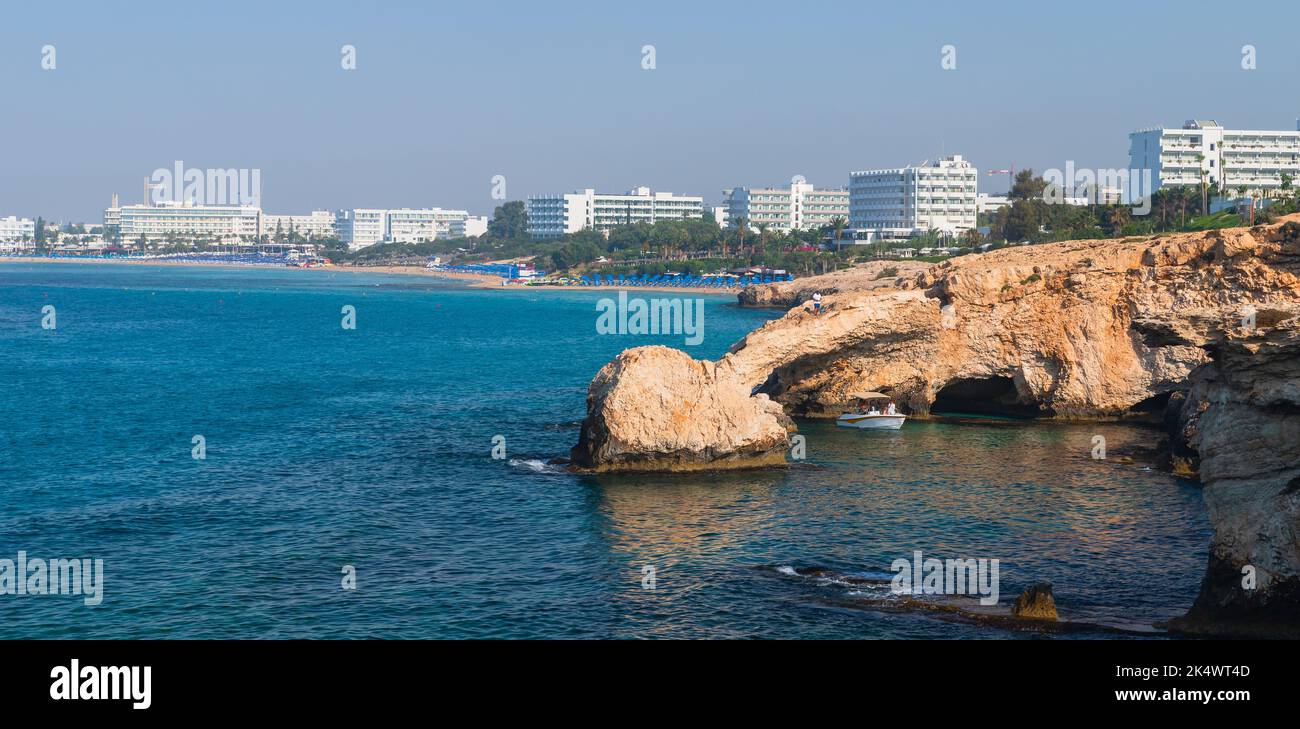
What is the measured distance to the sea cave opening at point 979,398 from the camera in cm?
5425

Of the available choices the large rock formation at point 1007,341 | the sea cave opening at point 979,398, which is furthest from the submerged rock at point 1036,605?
the sea cave opening at point 979,398

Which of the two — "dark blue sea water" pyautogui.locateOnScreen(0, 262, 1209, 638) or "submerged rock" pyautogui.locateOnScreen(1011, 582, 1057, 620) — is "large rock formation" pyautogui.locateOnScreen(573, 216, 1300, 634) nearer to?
"dark blue sea water" pyautogui.locateOnScreen(0, 262, 1209, 638)

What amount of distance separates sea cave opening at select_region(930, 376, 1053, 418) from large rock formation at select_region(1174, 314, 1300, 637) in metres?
29.9

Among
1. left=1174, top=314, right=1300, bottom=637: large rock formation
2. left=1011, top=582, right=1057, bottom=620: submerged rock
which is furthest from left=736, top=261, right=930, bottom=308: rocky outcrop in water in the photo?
left=1174, top=314, right=1300, bottom=637: large rock formation

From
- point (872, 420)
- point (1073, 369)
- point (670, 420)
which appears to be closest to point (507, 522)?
point (670, 420)

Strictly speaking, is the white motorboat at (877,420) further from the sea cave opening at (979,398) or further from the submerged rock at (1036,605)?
the submerged rock at (1036,605)

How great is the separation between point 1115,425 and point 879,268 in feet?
313

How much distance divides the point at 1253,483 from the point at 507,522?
19.4 metres

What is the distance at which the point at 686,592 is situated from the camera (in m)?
27.2

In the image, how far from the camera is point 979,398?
56.0 m

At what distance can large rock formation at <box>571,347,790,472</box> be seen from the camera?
4047 centimetres

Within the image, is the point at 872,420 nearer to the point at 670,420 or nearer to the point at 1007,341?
the point at 1007,341
